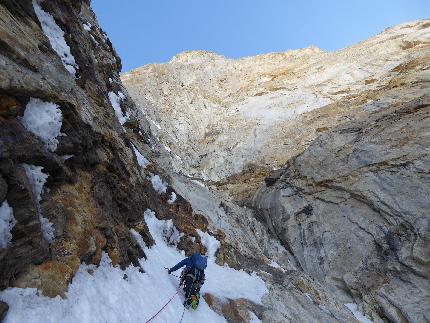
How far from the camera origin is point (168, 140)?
46000 mm

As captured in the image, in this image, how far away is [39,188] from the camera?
8.13 meters

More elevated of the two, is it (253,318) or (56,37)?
(56,37)

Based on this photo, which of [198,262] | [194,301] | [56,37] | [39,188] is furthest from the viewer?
[56,37]

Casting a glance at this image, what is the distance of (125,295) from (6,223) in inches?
123

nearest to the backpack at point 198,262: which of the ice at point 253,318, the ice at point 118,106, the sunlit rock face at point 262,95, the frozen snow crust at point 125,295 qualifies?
the frozen snow crust at point 125,295

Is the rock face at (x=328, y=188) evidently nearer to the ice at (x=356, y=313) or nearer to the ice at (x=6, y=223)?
the ice at (x=356, y=313)

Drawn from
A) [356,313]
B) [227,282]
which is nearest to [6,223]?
[227,282]

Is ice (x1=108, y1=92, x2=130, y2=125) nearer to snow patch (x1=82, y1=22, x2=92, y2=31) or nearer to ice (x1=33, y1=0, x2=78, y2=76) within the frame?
snow patch (x1=82, y1=22, x2=92, y2=31)

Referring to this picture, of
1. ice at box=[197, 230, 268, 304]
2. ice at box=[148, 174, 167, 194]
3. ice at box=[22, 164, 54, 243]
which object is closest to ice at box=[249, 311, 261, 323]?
ice at box=[197, 230, 268, 304]

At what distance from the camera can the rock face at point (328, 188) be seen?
19438mm

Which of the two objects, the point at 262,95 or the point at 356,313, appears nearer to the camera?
the point at 356,313

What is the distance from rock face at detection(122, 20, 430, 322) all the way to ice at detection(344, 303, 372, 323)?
0.35 metres

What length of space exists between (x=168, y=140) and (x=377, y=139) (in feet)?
83.7

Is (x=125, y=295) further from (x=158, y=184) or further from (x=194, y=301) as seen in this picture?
(x=158, y=184)
